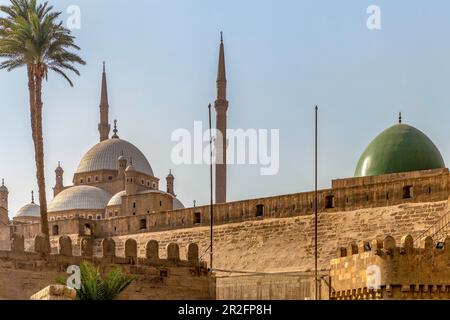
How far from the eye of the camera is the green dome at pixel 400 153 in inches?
1369

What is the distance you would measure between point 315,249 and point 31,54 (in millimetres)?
10438

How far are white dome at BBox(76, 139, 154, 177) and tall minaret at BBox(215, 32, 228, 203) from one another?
12695 millimetres

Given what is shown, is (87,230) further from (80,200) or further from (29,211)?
(29,211)

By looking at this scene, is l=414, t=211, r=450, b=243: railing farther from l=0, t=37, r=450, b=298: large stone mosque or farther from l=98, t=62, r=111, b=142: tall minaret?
l=98, t=62, r=111, b=142: tall minaret

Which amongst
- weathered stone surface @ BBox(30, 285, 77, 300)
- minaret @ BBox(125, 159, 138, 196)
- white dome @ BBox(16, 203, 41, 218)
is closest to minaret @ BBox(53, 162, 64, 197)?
white dome @ BBox(16, 203, 41, 218)

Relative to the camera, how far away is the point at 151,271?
29.9 metres

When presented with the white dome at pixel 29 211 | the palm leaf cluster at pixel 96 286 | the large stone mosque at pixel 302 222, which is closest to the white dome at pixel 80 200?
the white dome at pixel 29 211

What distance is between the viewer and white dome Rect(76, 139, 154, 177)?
62.5m

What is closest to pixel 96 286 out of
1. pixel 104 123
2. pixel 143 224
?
pixel 143 224

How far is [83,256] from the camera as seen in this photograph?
28922 mm

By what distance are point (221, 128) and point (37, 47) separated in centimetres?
1983

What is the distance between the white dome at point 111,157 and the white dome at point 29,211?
3670 millimetres
